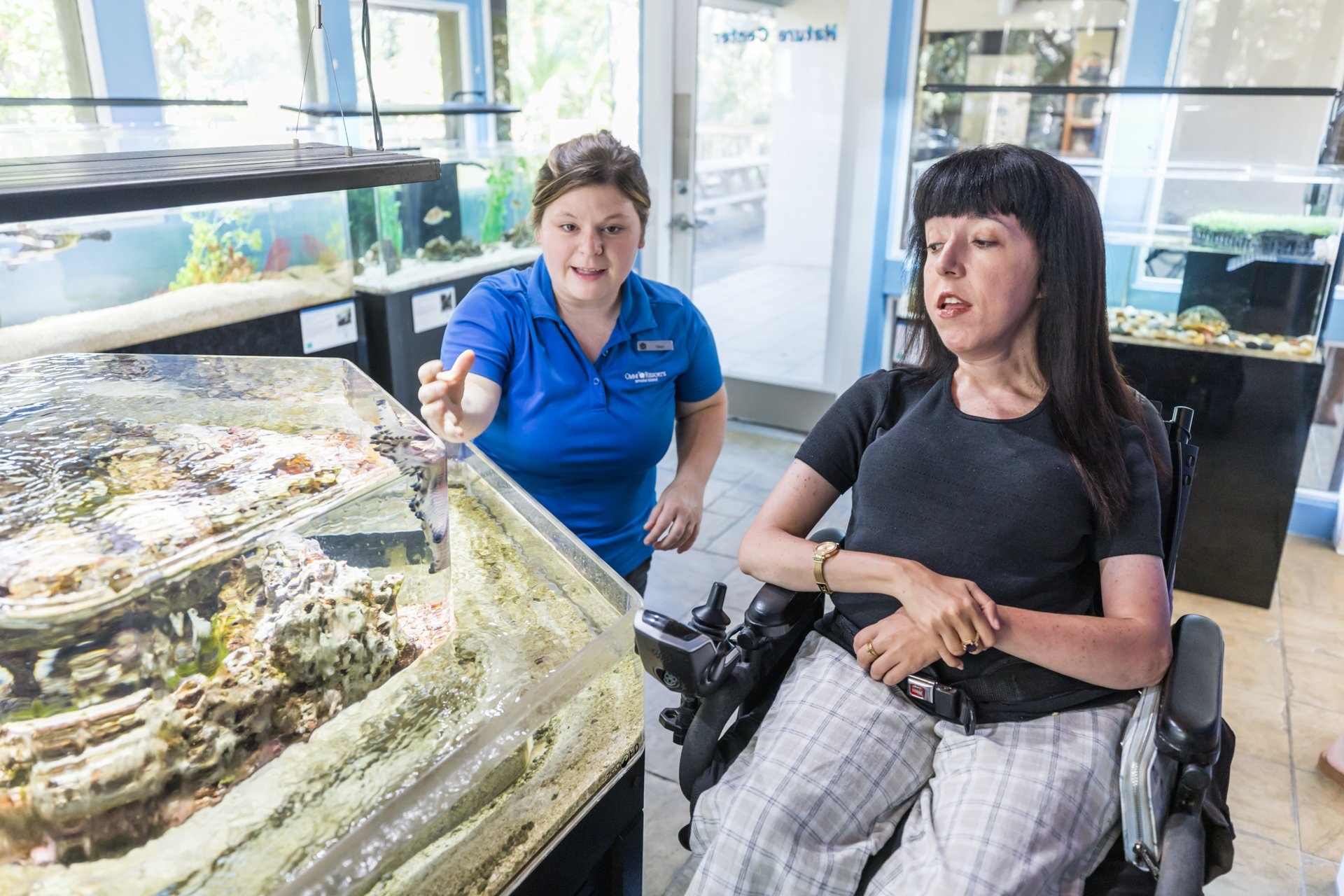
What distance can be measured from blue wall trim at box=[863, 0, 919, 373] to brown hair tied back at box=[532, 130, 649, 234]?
2.43m

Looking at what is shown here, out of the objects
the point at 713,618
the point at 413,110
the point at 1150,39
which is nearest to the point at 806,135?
the point at 1150,39

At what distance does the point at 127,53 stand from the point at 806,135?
2.90m

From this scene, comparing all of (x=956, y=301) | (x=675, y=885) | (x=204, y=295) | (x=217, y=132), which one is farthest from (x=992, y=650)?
(x=204, y=295)

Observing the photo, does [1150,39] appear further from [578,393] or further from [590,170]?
[578,393]

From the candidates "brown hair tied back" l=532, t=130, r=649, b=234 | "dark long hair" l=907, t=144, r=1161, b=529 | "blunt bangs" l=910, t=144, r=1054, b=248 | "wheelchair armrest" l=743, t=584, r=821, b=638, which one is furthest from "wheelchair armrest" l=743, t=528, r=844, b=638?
"brown hair tied back" l=532, t=130, r=649, b=234

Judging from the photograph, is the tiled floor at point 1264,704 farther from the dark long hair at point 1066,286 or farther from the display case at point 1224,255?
the dark long hair at point 1066,286

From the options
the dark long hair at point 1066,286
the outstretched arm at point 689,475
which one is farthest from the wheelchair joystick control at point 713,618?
the dark long hair at point 1066,286

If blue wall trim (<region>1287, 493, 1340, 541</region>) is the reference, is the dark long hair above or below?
above

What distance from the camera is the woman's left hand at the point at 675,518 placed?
1.83m

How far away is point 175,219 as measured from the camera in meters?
2.89

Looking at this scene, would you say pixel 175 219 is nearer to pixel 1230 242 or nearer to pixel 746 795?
pixel 746 795

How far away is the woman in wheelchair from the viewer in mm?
1234

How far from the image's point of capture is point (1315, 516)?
3.75 metres

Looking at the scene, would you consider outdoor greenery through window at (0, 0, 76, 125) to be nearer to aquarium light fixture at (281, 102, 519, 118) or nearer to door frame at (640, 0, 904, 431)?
aquarium light fixture at (281, 102, 519, 118)
